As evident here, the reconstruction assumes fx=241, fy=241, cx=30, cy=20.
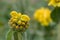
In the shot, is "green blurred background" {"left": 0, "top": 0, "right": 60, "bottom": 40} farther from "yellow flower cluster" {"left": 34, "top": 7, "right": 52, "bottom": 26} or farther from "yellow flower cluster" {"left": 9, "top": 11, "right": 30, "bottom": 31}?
"yellow flower cluster" {"left": 9, "top": 11, "right": 30, "bottom": 31}

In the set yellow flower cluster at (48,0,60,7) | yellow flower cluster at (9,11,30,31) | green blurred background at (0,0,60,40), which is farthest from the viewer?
green blurred background at (0,0,60,40)

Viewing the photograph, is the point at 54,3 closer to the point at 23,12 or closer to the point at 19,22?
the point at 23,12

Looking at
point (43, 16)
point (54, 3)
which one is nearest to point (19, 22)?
point (54, 3)

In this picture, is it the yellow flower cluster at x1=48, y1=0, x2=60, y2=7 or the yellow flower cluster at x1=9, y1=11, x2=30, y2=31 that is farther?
the yellow flower cluster at x1=48, y1=0, x2=60, y2=7

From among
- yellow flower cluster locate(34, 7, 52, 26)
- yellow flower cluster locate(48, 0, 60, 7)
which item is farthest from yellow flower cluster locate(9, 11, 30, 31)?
yellow flower cluster locate(34, 7, 52, 26)

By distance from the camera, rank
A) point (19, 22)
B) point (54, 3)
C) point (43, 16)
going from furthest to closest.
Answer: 1. point (43, 16)
2. point (54, 3)
3. point (19, 22)

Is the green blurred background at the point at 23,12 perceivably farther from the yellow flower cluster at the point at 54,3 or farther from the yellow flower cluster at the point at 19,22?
the yellow flower cluster at the point at 19,22

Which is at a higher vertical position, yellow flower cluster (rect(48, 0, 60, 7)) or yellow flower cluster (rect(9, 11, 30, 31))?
yellow flower cluster (rect(48, 0, 60, 7))

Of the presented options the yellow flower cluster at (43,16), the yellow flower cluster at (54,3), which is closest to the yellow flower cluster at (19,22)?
the yellow flower cluster at (54,3)

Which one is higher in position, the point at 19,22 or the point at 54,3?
the point at 54,3
